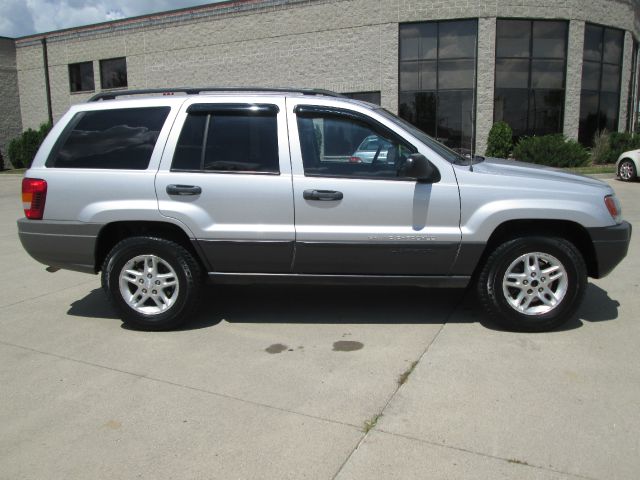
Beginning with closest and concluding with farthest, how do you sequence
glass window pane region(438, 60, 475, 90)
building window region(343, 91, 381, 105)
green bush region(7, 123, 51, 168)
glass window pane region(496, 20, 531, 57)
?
glass window pane region(496, 20, 531, 57) < glass window pane region(438, 60, 475, 90) < building window region(343, 91, 381, 105) < green bush region(7, 123, 51, 168)

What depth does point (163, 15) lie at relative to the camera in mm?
26172

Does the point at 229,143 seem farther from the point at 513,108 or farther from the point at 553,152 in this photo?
the point at 513,108

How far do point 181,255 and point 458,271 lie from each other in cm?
224

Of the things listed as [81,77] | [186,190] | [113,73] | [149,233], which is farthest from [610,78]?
[81,77]

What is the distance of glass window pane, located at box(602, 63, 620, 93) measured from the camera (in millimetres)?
22766

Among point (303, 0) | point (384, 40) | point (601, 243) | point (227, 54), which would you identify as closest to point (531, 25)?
point (384, 40)

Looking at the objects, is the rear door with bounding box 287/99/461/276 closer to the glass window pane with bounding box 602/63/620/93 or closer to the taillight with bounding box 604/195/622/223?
the taillight with bounding box 604/195/622/223

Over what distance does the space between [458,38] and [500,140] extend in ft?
13.9

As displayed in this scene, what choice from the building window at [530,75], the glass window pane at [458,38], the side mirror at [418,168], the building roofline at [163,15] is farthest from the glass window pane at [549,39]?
the side mirror at [418,168]

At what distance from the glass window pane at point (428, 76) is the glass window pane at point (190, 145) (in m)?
18.5

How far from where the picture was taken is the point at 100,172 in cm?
462

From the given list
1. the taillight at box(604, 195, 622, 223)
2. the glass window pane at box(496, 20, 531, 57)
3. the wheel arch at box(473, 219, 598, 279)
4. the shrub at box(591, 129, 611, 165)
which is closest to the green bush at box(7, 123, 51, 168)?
the glass window pane at box(496, 20, 531, 57)

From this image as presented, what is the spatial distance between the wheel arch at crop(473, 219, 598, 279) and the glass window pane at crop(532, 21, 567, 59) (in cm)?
1890

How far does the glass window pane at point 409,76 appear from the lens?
71.3 feet
